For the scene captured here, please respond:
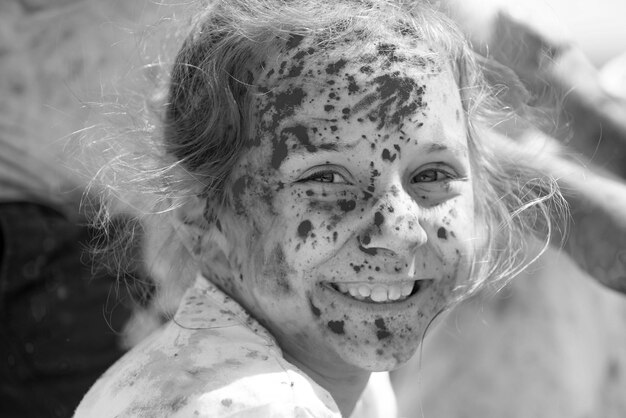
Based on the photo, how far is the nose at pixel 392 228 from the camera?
1.55 m

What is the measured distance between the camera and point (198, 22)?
1807mm

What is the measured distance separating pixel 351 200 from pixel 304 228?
9 cm

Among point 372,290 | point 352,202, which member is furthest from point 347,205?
point 372,290

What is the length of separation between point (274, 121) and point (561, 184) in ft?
2.60

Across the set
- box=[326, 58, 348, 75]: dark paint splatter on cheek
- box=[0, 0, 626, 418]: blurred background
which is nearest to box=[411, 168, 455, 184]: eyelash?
box=[326, 58, 348, 75]: dark paint splatter on cheek

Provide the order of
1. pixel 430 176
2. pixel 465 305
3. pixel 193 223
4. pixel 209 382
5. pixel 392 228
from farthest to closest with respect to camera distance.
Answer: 1. pixel 465 305
2. pixel 193 223
3. pixel 430 176
4. pixel 392 228
5. pixel 209 382

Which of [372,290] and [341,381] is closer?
→ [372,290]

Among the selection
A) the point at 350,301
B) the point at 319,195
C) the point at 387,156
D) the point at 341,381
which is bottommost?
the point at 341,381

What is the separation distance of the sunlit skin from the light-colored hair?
5cm

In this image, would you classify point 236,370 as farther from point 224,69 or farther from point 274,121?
point 224,69

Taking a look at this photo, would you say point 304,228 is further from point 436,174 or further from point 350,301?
point 436,174

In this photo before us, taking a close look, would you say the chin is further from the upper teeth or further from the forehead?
the forehead

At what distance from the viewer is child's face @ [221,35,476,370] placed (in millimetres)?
1568

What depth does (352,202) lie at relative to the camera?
1.58 meters
